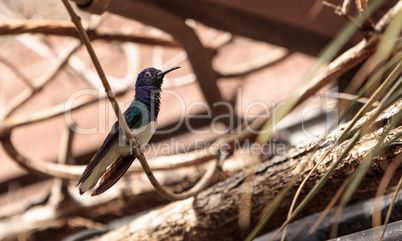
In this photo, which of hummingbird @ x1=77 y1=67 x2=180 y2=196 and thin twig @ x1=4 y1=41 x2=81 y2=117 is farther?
thin twig @ x1=4 y1=41 x2=81 y2=117

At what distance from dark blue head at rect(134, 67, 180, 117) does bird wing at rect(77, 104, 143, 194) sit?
33 mm

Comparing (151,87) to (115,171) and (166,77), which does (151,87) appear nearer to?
(115,171)

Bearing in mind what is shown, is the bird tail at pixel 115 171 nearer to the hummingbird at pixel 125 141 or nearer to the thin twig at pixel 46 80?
the hummingbird at pixel 125 141

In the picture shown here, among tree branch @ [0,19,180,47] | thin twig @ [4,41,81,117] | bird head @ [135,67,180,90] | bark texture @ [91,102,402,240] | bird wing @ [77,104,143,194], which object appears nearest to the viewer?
bird wing @ [77,104,143,194]

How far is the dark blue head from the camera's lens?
119cm

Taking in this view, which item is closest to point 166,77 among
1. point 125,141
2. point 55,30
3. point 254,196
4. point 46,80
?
point 46,80

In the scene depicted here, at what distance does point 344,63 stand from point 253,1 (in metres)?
0.49

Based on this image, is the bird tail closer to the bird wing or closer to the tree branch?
the bird wing

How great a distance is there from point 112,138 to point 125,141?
31mm

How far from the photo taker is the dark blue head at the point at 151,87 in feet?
3.90

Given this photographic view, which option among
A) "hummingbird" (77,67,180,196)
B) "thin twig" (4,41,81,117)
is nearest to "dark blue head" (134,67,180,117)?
"hummingbird" (77,67,180,196)

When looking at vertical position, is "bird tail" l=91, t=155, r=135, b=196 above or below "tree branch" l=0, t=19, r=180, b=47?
below

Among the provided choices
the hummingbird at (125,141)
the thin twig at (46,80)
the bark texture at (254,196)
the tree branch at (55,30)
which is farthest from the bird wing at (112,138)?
the thin twig at (46,80)

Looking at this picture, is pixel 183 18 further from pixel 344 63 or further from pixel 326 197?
pixel 326 197
